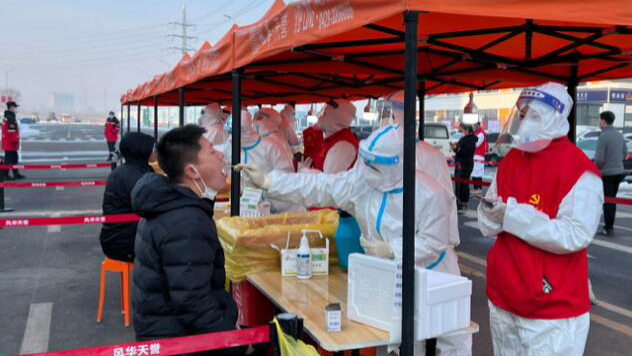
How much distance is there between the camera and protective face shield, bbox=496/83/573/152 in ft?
9.34

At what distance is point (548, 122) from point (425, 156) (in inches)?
33.5

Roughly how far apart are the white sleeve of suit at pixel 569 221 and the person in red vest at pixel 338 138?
10.3 feet

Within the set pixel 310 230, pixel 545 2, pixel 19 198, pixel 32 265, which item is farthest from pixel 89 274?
pixel 19 198

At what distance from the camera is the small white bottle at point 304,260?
3.61 metres

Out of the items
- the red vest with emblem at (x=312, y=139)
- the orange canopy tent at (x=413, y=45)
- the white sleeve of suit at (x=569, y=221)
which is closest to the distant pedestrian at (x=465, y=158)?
the red vest with emblem at (x=312, y=139)

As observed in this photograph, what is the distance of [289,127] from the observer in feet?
37.9

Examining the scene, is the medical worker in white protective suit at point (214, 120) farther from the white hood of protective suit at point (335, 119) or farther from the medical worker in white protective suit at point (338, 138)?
the white hood of protective suit at point (335, 119)

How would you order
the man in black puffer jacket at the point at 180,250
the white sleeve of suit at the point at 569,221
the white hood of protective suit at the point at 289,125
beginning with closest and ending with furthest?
1. the man in black puffer jacket at the point at 180,250
2. the white sleeve of suit at the point at 569,221
3. the white hood of protective suit at the point at 289,125

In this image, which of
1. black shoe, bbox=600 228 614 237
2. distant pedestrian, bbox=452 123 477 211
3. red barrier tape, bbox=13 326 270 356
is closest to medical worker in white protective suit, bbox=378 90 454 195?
red barrier tape, bbox=13 326 270 356

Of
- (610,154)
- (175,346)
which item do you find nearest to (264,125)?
(175,346)

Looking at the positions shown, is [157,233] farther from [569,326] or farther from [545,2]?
[569,326]

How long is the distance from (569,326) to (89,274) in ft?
19.3

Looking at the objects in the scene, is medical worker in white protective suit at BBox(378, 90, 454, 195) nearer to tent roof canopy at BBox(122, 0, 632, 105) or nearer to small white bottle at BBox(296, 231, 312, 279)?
tent roof canopy at BBox(122, 0, 632, 105)

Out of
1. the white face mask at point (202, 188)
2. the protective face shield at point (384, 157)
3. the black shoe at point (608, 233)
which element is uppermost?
the protective face shield at point (384, 157)
